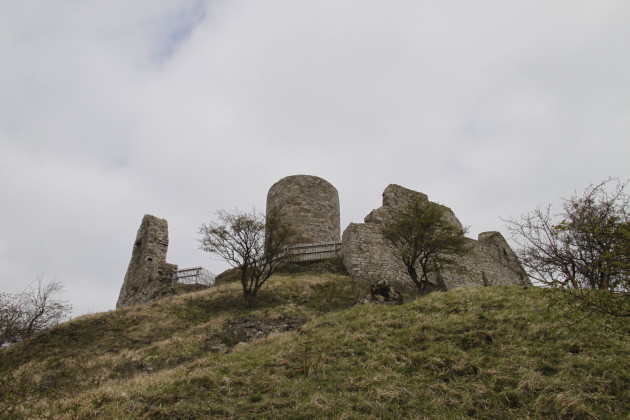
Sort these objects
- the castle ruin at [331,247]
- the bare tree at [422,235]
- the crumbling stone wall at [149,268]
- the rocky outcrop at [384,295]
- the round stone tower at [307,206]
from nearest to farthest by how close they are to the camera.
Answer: the rocky outcrop at [384,295] → the bare tree at [422,235] → the castle ruin at [331,247] → the crumbling stone wall at [149,268] → the round stone tower at [307,206]

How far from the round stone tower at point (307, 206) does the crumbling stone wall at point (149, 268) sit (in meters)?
6.56

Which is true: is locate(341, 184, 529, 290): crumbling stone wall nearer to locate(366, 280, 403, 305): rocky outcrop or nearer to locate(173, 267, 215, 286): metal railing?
locate(366, 280, 403, 305): rocky outcrop

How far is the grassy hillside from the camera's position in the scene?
6.61 m

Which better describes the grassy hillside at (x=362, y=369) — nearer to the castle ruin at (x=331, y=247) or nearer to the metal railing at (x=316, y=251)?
the castle ruin at (x=331, y=247)

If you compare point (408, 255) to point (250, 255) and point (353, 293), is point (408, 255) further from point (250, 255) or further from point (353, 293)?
point (250, 255)

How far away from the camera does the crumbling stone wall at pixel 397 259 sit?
20047 mm

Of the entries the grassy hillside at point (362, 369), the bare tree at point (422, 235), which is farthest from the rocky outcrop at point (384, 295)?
the bare tree at point (422, 235)

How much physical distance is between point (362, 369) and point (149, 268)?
17.4 meters

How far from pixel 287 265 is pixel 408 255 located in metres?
7.12

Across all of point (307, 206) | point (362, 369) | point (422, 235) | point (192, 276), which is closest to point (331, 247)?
point (307, 206)

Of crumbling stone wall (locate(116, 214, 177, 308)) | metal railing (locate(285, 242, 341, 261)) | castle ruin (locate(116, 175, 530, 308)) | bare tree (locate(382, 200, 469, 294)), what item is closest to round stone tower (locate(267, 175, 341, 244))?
castle ruin (locate(116, 175, 530, 308))

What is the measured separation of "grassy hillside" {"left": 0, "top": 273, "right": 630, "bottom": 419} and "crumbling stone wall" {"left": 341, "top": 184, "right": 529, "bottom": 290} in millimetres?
7069

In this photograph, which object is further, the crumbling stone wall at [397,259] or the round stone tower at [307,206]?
the round stone tower at [307,206]

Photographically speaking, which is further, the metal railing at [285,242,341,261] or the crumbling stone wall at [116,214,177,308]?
the metal railing at [285,242,341,261]
